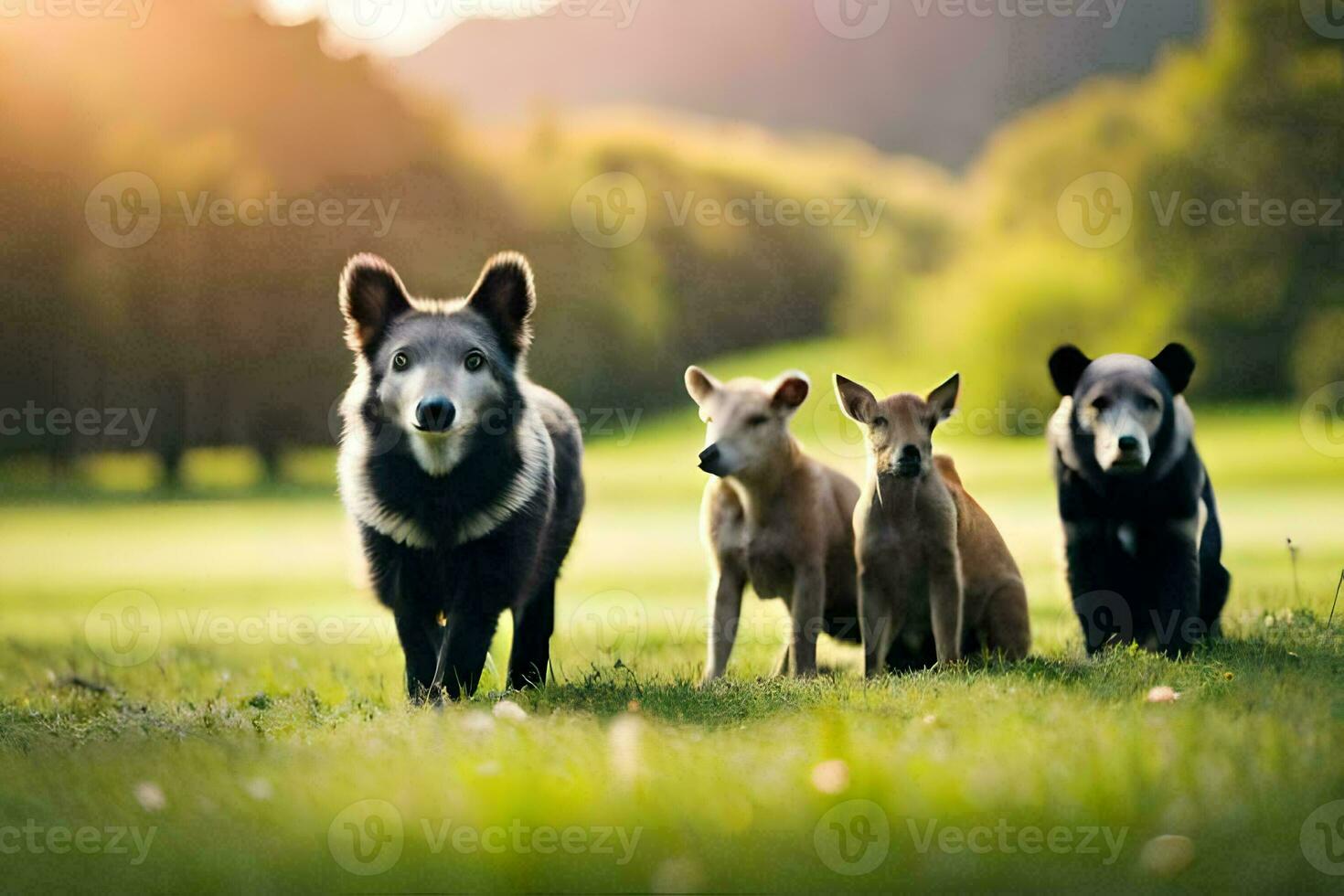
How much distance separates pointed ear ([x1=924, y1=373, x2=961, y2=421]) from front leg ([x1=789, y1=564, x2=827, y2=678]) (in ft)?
3.78

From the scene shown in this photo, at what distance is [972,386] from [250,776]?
23.7m

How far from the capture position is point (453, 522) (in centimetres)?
642

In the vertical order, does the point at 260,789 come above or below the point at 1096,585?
below

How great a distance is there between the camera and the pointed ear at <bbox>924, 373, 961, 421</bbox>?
666 cm

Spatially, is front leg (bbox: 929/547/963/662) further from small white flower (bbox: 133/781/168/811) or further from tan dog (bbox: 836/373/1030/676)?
small white flower (bbox: 133/781/168/811)

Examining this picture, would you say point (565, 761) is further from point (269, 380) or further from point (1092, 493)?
point (269, 380)

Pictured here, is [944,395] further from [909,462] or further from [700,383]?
[700,383]

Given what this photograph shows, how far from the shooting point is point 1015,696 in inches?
224

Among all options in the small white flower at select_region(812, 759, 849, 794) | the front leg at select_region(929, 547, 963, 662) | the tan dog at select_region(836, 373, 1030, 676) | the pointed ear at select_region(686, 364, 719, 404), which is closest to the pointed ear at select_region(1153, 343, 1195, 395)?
the tan dog at select_region(836, 373, 1030, 676)

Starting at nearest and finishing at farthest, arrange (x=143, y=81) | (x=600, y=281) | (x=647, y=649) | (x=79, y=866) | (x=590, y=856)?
(x=590, y=856) → (x=79, y=866) → (x=647, y=649) → (x=143, y=81) → (x=600, y=281)

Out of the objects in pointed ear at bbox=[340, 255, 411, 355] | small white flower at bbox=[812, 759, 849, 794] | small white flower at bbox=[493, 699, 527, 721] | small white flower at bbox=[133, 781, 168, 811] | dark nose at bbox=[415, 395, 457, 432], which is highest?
pointed ear at bbox=[340, 255, 411, 355]

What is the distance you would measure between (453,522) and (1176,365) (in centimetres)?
394

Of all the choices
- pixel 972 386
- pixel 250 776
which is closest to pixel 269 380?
pixel 972 386

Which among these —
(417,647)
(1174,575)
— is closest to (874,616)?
(1174,575)
